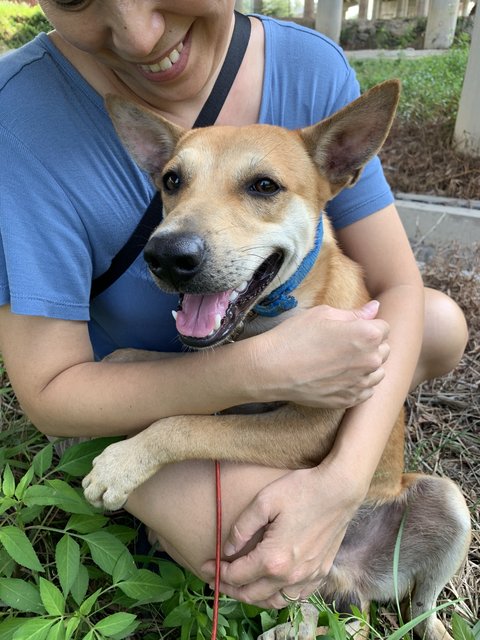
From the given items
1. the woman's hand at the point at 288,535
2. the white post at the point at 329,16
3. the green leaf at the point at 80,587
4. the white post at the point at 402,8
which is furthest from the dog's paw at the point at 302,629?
the white post at the point at 402,8

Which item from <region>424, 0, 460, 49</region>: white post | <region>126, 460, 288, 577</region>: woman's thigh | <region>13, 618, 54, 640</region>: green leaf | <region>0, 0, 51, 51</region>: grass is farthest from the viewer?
<region>424, 0, 460, 49</region>: white post

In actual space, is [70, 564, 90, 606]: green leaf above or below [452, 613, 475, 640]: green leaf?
below

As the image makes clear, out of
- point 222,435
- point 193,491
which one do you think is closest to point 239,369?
point 222,435

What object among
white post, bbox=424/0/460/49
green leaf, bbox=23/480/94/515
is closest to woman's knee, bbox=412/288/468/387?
green leaf, bbox=23/480/94/515

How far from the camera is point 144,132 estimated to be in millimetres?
1959

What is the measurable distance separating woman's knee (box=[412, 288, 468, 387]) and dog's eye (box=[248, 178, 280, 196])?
1028 millimetres

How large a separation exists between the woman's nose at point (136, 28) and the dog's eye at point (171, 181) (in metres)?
0.38

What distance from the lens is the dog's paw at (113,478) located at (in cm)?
177

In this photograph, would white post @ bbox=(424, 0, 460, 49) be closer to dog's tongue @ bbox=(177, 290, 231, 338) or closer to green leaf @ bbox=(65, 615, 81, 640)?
dog's tongue @ bbox=(177, 290, 231, 338)

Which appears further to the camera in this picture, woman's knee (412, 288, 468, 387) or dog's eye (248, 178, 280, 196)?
woman's knee (412, 288, 468, 387)

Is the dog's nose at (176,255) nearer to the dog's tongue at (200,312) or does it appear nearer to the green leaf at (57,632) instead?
the dog's tongue at (200,312)

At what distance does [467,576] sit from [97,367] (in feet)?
5.82

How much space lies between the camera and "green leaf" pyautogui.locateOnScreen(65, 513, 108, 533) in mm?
1738

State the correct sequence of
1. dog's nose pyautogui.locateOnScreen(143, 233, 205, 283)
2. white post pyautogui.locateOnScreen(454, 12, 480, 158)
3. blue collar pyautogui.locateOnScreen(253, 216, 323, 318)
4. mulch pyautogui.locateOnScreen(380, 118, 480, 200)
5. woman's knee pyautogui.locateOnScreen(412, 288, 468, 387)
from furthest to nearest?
mulch pyautogui.locateOnScreen(380, 118, 480, 200)
white post pyautogui.locateOnScreen(454, 12, 480, 158)
woman's knee pyautogui.locateOnScreen(412, 288, 468, 387)
blue collar pyautogui.locateOnScreen(253, 216, 323, 318)
dog's nose pyautogui.locateOnScreen(143, 233, 205, 283)
